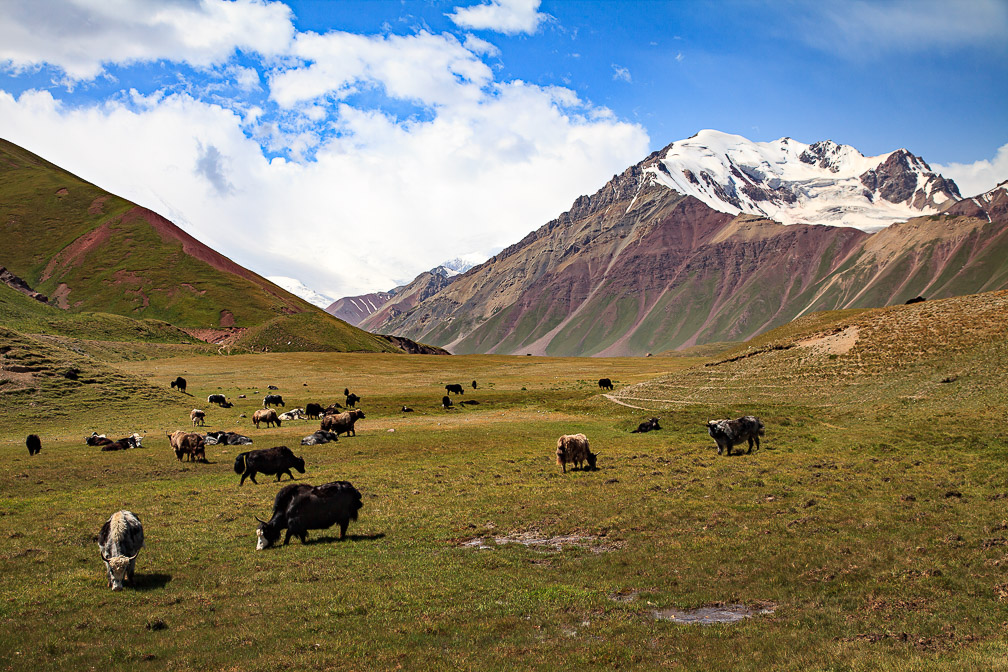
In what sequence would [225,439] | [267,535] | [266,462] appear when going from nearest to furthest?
[267,535] → [266,462] → [225,439]

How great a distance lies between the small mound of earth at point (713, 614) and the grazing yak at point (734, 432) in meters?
20.8

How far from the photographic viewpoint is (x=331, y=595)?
1412cm

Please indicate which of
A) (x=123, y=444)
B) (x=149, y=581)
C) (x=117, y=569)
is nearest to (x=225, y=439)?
(x=123, y=444)

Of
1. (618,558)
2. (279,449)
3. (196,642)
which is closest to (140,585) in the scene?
(196,642)

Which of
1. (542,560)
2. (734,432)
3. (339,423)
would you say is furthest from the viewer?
(339,423)

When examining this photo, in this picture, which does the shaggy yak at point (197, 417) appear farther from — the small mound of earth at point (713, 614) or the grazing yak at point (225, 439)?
the small mound of earth at point (713, 614)

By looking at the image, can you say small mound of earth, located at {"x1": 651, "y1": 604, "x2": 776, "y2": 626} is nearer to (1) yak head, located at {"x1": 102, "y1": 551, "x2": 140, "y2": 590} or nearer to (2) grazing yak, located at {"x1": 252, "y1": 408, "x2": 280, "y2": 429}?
(1) yak head, located at {"x1": 102, "y1": 551, "x2": 140, "y2": 590}

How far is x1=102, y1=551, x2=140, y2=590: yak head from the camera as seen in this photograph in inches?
589

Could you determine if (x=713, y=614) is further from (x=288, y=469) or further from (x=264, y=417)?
(x=264, y=417)

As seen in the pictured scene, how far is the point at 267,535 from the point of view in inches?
727

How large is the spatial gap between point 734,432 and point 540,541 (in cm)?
1844

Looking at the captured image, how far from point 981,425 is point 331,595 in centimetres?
3555

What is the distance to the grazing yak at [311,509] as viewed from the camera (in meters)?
19.0

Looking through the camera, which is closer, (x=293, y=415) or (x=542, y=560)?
(x=542, y=560)
